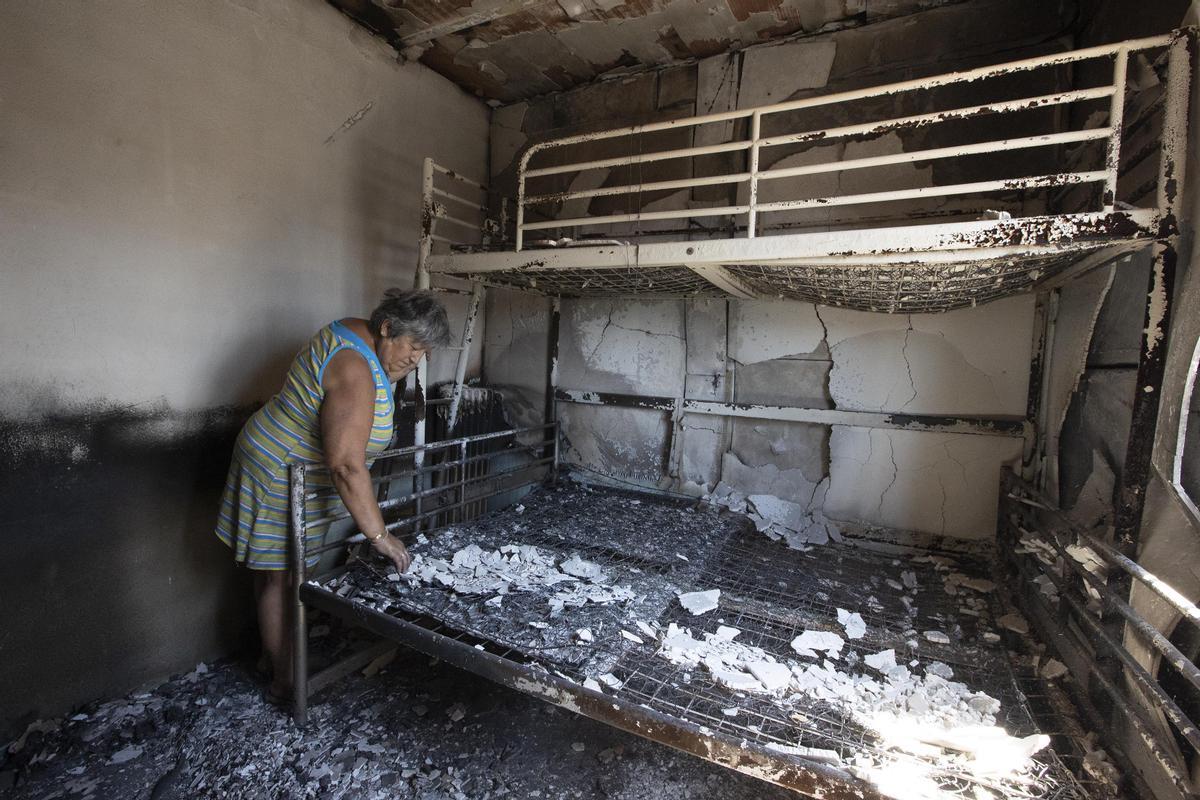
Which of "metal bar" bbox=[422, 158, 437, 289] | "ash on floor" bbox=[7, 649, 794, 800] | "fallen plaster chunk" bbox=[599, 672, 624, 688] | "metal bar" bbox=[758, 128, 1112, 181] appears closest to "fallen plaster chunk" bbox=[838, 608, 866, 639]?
"ash on floor" bbox=[7, 649, 794, 800]

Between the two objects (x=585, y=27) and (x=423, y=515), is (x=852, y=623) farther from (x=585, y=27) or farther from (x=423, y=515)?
(x=585, y=27)

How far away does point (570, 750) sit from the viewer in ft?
8.15

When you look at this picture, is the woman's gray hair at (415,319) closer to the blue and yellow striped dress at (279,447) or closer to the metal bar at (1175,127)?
the blue and yellow striped dress at (279,447)

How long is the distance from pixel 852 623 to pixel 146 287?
365 centimetres

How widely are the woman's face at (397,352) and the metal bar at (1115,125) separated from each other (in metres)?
2.65

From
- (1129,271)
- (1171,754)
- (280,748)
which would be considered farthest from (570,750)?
(1129,271)

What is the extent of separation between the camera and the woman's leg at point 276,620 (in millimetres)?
2643

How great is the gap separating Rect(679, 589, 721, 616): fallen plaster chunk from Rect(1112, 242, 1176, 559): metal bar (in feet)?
4.69

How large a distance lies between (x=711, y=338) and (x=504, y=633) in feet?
8.27

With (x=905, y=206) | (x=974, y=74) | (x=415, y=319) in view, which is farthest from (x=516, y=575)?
(x=905, y=206)

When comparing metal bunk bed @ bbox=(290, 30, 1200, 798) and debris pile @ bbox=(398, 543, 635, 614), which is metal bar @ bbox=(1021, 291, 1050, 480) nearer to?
metal bunk bed @ bbox=(290, 30, 1200, 798)

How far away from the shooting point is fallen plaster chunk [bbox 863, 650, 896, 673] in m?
2.00

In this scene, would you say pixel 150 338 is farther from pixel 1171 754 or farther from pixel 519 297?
pixel 1171 754

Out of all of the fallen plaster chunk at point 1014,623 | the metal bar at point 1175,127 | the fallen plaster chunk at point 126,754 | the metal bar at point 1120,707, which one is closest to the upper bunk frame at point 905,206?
the metal bar at point 1175,127
